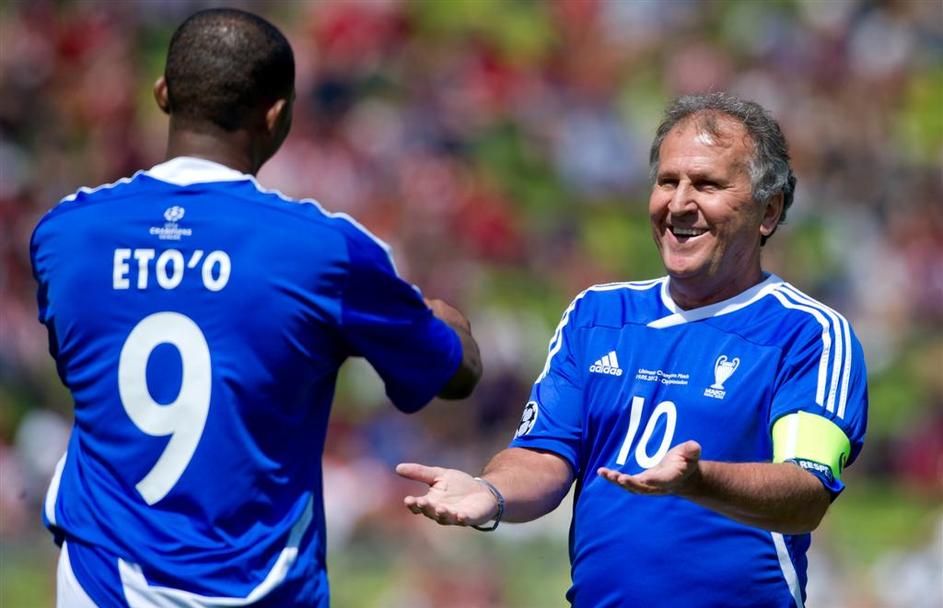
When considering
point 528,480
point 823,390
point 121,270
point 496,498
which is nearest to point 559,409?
point 528,480

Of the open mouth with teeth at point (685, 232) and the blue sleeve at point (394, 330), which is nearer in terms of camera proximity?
the blue sleeve at point (394, 330)

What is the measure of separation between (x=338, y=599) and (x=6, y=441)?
240cm

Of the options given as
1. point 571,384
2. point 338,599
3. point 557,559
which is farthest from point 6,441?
point 571,384

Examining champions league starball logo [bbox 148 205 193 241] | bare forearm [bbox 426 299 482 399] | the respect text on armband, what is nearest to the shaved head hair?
champions league starball logo [bbox 148 205 193 241]

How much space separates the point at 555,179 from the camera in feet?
37.3

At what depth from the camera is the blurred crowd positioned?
935 cm

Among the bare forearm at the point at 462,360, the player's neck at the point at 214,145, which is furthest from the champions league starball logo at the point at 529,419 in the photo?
the player's neck at the point at 214,145

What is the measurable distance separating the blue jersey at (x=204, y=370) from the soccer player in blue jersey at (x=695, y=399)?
1.25 ft

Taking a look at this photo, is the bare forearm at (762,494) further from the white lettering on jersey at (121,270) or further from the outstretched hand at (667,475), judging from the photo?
the white lettering on jersey at (121,270)

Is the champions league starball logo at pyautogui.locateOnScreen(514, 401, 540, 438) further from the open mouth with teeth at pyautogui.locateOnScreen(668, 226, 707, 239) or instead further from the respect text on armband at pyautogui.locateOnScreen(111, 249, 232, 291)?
the respect text on armband at pyautogui.locateOnScreen(111, 249, 232, 291)

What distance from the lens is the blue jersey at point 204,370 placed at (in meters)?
3.32

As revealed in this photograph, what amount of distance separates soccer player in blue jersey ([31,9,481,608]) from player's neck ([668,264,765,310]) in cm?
72

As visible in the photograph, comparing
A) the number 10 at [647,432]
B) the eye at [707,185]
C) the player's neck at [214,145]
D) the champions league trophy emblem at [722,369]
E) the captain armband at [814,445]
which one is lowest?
Answer: the number 10 at [647,432]

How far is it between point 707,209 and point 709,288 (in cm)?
22
